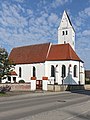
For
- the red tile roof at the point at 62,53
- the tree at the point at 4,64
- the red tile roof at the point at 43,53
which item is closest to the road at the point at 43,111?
the tree at the point at 4,64

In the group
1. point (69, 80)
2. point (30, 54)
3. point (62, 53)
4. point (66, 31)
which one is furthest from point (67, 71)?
point (66, 31)

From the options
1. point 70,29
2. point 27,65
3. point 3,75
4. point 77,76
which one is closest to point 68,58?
point 77,76

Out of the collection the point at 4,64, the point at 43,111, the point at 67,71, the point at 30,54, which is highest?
the point at 30,54

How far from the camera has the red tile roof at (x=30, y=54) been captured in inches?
2941

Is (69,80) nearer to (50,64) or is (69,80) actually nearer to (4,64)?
(50,64)

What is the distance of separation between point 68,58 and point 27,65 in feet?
42.2

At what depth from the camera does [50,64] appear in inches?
2840

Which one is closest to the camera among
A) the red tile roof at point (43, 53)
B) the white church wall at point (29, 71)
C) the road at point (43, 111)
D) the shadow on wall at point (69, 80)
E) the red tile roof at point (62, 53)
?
the road at point (43, 111)

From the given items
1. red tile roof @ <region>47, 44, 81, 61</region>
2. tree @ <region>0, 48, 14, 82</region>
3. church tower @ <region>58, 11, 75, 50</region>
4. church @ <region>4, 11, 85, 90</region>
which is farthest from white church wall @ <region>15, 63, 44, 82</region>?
tree @ <region>0, 48, 14, 82</region>

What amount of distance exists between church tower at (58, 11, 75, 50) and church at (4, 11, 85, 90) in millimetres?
9225

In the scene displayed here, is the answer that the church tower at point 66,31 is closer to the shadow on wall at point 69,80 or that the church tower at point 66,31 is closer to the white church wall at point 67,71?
the white church wall at point 67,71

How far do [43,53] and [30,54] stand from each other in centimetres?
546

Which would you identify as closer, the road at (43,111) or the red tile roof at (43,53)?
the road at (43,111)

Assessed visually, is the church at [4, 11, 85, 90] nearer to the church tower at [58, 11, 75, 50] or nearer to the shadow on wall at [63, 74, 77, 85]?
the shadow on wall at [63, 74, 77, 85]
